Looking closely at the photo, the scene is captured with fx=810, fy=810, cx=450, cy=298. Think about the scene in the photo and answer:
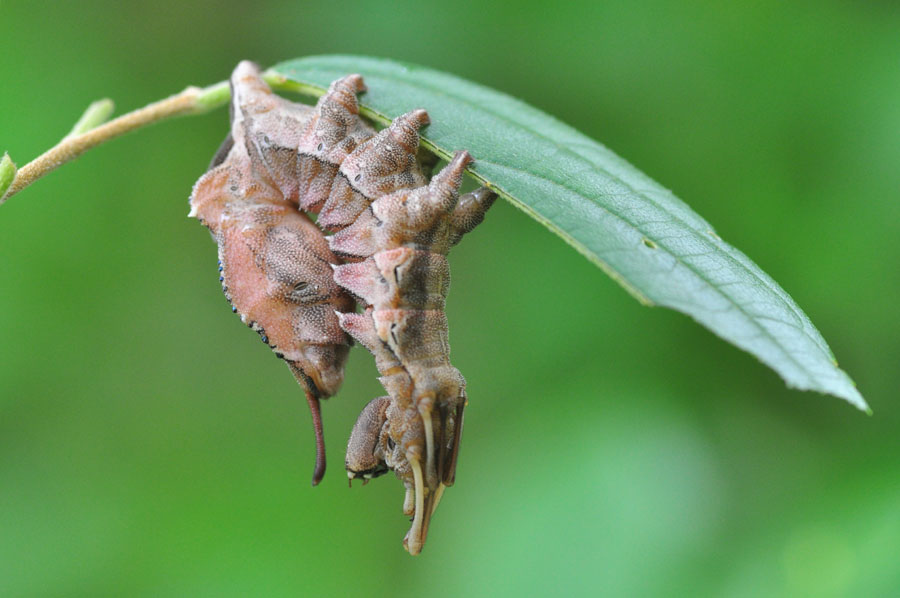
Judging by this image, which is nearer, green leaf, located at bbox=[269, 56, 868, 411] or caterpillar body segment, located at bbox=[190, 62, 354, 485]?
green leaf, located at bbox=[269, 56, 868, 411]

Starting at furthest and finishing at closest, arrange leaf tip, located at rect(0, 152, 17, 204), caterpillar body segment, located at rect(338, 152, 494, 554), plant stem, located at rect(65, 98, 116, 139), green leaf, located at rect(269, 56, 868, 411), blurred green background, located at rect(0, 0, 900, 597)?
blurred green background, located at rect(0, 0, 900, 597) → plant stem, located at rect(65, 98, 116, 139) → caterpillar body segment, located at rect(338, 152, 494, 554) → leaf tip, located at rect(0, 152, 17, 204) → green leaf, located at rect(269, 56, 868, 411)

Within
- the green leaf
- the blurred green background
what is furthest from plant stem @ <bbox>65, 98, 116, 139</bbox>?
the blurred green background

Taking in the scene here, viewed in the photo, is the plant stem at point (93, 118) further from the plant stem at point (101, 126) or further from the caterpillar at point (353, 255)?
the caterpillar at point (353, 255)

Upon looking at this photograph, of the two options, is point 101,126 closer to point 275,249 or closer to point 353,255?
point 275,249

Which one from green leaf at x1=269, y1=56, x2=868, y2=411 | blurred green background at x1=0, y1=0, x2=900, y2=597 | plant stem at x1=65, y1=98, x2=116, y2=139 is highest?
green leaf at x1=269, y1=56, x2=868, y2=411

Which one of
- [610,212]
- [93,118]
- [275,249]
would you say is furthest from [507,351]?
[610,212]

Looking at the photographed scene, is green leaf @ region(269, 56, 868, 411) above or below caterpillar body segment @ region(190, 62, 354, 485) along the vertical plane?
above

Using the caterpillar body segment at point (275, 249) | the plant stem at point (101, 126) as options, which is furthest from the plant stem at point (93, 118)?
the caterpillar body segment at point (275, 249)

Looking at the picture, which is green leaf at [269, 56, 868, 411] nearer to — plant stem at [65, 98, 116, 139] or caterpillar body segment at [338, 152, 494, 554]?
caterpillar body segment at [338, 152, 494, 554]
